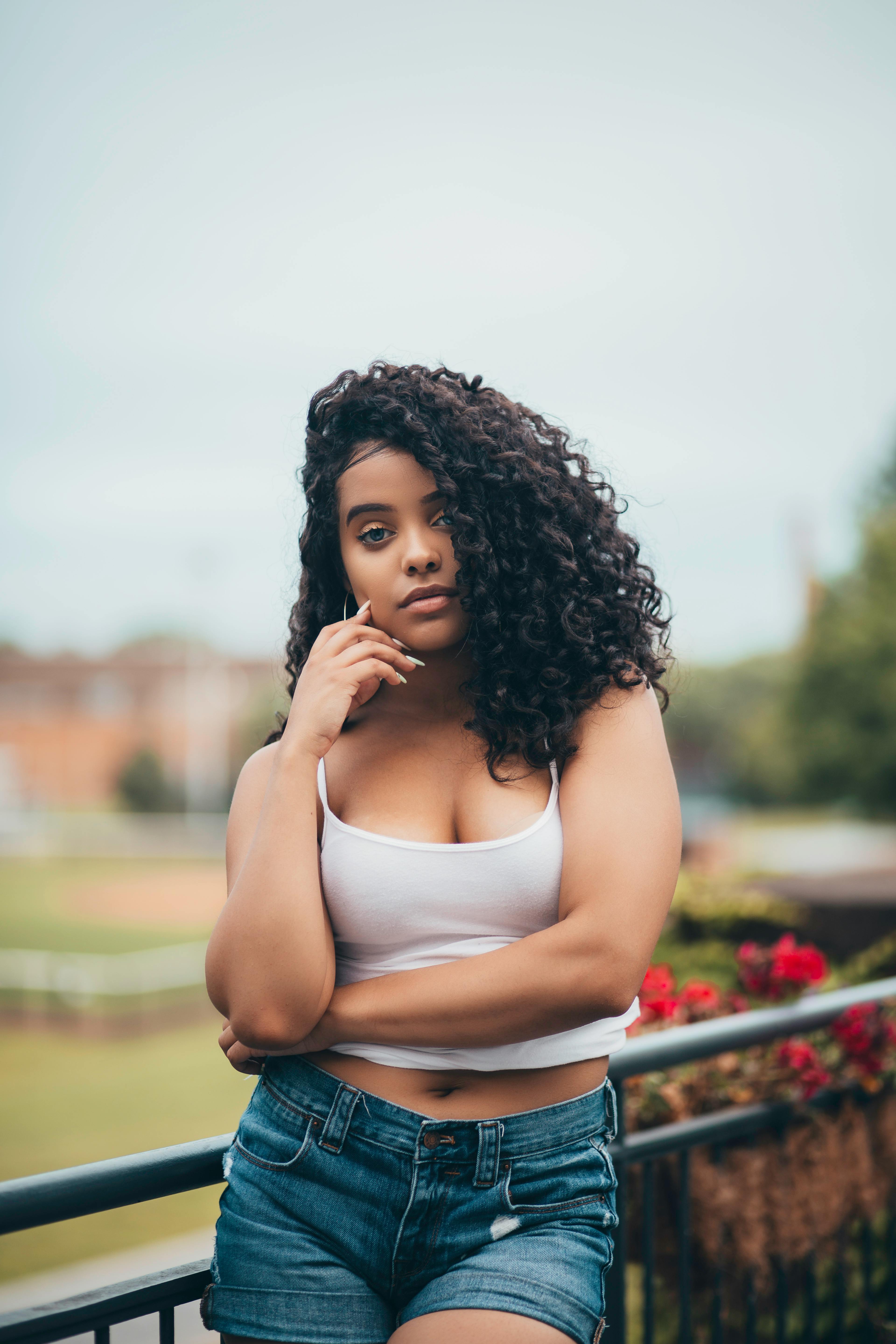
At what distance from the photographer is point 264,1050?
1.47 m

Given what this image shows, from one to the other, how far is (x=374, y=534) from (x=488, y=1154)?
0.86m

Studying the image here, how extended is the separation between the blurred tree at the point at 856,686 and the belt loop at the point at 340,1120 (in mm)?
29986

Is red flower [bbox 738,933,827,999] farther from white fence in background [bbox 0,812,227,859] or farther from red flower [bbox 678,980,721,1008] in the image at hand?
white fence in background [bbox 0,812,227,859]

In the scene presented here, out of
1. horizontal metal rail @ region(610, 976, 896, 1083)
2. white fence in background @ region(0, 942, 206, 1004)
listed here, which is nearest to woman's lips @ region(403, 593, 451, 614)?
horizontal metal rail @ region(610, 976, 896, 1083)

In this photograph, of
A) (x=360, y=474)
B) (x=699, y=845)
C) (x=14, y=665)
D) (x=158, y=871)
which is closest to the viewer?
(x=360, y=474)

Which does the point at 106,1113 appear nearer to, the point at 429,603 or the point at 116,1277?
the point at 116,1277

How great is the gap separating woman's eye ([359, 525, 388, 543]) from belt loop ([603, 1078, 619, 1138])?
2.82 ft

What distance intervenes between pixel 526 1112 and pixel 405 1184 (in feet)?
0.59

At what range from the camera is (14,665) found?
208 feet

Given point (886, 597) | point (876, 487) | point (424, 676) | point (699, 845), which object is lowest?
point (699, 845)

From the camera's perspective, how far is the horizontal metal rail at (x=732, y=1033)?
6.73 feet

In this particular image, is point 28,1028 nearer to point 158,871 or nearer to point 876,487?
point 158,871

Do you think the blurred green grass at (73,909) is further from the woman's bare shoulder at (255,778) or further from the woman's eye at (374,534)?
the woman's eye at (374,534)

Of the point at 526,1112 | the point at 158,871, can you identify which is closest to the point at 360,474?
the point at 526,1112
